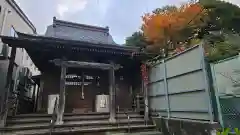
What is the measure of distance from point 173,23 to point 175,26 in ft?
0.92

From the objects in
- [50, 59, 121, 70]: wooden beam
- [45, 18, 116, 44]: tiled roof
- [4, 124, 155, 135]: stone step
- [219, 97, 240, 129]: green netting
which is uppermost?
[45, 18, 116, 44]: tiled roof

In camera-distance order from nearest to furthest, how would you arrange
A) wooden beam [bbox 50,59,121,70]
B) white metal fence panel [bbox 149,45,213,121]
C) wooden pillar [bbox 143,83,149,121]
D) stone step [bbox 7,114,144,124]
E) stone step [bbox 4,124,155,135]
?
white metal fence panel [bbox 149,45,213,121] → stone step [bbox 4,124,155,135] → stone step [bbox 7,114,144,124] → wooden beam [bbox 50,59,121,70] → wooden pillar [bbox 143,83,149,121]

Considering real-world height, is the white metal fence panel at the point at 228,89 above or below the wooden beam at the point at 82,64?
below

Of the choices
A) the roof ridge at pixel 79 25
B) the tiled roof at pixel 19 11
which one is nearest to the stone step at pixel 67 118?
the roof ridge at pixel 79 25

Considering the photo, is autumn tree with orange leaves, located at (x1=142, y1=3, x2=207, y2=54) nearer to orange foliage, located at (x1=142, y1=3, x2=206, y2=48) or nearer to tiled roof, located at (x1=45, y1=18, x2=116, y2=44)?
orange foliage, located at (x1=142, y1=3, x2=206, y2=48)

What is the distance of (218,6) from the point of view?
9.53m

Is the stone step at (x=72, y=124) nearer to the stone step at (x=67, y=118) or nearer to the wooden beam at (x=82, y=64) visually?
the stone step at (x=67, y=118)

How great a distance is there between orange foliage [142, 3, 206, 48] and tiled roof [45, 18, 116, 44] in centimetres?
347

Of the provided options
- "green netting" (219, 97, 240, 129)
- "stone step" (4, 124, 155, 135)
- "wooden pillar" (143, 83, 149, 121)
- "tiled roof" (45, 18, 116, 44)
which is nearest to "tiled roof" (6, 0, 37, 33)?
Answer: "tiled roof" (45, 18, 116, 44)

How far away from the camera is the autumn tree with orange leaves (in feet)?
39.8

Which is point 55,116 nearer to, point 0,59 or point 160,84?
point 160,84

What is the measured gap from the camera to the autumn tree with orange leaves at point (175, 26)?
12.1 meters

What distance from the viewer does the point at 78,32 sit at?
1188cm

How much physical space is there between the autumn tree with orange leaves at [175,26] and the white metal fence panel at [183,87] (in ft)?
20.7
